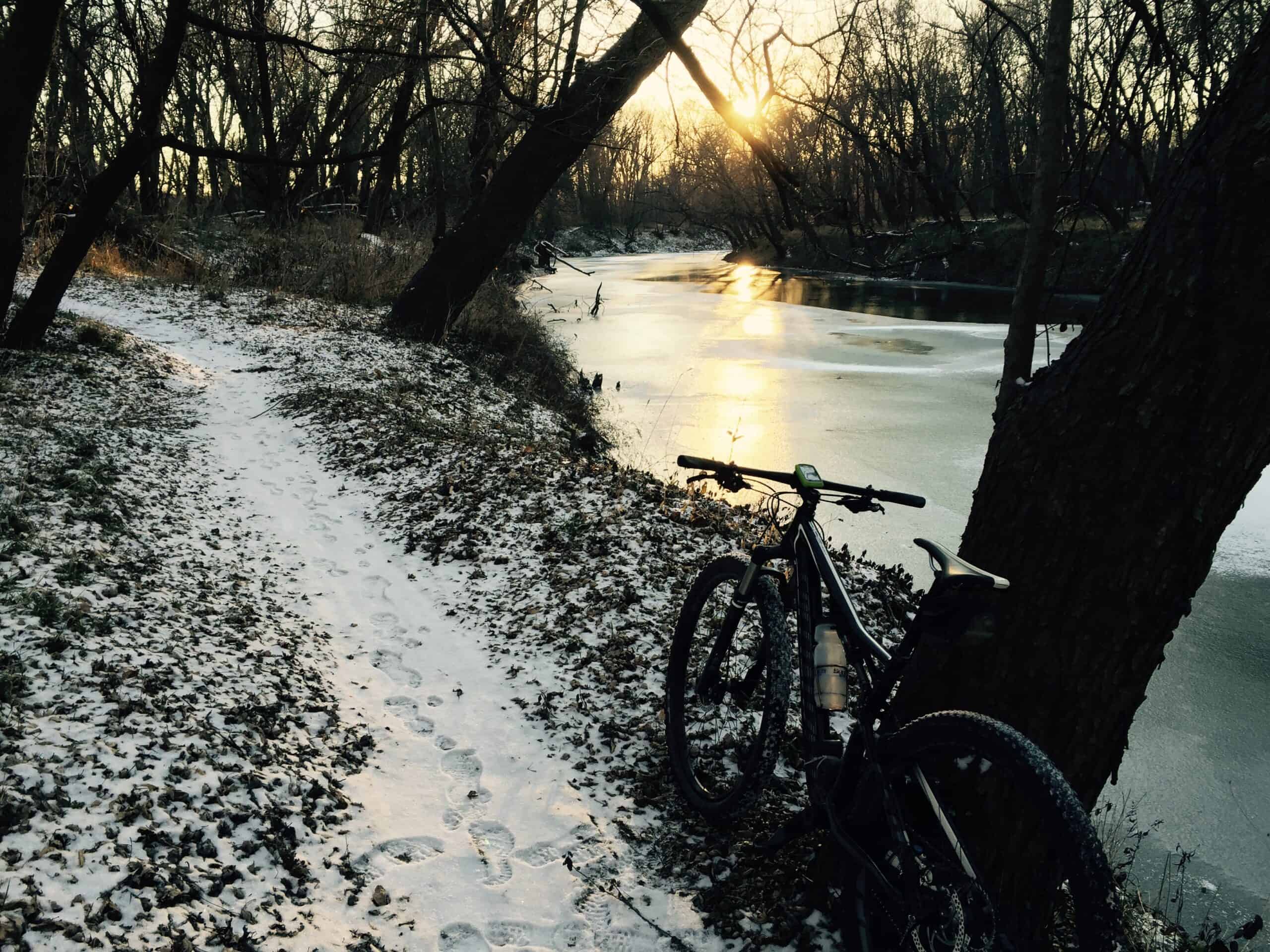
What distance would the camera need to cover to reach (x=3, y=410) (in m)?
6.49

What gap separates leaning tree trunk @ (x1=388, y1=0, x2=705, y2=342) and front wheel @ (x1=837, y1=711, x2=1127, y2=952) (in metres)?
7.97

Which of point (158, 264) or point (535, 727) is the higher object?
point (158, 264)

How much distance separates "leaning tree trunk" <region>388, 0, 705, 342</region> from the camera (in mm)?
9891

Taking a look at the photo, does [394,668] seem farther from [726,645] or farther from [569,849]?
[726,645]

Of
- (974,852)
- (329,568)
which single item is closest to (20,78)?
(329,568)

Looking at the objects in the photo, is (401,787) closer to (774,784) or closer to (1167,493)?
(774,784)

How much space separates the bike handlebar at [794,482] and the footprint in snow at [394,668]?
6.93 feet

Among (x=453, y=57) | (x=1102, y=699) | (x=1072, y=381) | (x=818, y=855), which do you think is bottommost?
(x=818, y=855)

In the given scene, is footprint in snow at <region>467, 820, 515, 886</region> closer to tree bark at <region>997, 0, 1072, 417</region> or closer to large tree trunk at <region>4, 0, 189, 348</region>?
tree bark at <region>997, 0, 1072, 417</region>

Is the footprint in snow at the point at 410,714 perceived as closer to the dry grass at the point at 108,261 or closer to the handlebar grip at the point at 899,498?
the handlebar grip at the point at 899,498

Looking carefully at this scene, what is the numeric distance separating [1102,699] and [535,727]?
8.13 feet

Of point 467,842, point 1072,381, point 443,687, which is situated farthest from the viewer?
point 443,687

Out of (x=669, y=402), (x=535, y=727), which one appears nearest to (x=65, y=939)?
(x=535, y=727)

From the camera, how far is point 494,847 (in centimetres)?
307
